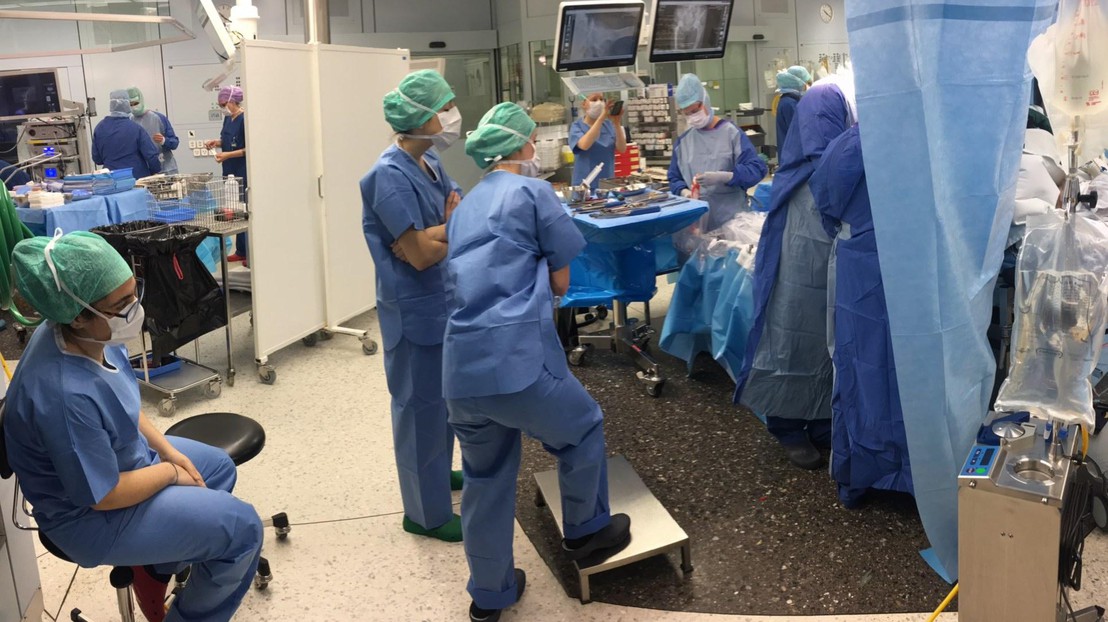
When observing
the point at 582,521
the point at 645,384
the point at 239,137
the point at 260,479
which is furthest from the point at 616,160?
the point at 582,521

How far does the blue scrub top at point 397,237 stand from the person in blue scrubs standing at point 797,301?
46.7 inches

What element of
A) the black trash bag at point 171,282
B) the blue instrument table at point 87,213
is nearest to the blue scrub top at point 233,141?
the blue instrument table at point 87,213

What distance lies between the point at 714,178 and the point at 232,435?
2787mm

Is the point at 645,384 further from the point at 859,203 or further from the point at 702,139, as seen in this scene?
the point at 859,203

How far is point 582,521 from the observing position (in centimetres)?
246

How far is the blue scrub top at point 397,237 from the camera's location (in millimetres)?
2557

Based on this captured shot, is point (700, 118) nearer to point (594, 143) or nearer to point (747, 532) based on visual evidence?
point (594, 143)

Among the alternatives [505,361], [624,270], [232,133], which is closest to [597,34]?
[624,270]

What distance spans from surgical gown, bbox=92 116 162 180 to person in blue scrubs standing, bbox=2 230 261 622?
540 cm

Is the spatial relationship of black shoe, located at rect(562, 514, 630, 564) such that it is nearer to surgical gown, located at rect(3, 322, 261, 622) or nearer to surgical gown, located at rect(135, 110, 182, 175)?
surgical gown, located at rect(3, 322, 261, 622)

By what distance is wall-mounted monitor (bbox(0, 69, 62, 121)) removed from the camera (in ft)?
21.4

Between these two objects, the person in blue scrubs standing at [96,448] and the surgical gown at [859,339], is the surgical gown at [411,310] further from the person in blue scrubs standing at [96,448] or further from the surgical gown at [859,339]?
the surgical gown at [859,339]

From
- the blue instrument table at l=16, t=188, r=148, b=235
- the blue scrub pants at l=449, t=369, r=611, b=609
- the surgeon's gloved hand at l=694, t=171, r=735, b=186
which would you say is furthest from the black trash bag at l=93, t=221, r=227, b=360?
the surgeon's gloved hand at l=694, t=171, r=735, b=186

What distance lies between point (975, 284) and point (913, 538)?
890 millimetres
